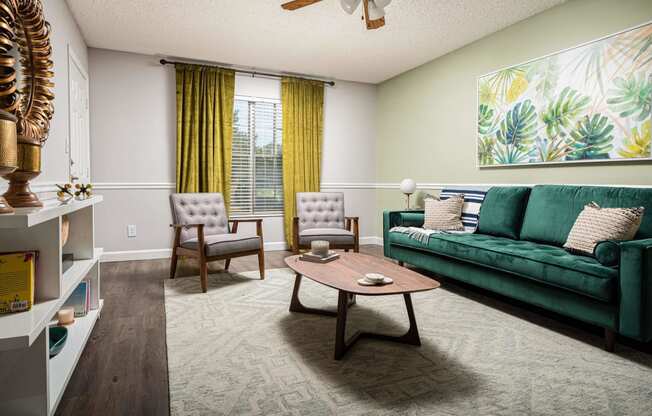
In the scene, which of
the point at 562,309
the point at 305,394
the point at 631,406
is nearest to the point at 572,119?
the point at 562,309

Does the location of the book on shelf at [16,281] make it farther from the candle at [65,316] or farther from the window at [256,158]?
the window at [256,158]

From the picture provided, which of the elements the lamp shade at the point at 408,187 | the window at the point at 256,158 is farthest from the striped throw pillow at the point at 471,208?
the window at the point at 256,158

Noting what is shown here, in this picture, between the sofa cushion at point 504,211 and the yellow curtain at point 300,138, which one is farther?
the yellow curtain at point 300,138

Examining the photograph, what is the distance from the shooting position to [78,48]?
3836mm

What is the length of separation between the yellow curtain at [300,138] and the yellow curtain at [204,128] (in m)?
0.78

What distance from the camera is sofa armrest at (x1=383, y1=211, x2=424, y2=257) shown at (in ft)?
13.3

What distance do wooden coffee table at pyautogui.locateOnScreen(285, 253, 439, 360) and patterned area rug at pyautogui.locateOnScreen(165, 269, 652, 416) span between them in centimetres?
6

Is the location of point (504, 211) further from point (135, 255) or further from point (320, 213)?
point (135, 255)

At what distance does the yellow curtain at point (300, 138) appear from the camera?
5332 mm

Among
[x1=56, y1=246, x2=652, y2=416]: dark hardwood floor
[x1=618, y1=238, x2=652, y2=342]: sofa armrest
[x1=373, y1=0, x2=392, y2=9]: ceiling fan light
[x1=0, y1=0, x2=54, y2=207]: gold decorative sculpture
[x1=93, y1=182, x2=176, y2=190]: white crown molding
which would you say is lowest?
[x1=56, y1=246, x2=652, y2=416]: dark hardwood floor

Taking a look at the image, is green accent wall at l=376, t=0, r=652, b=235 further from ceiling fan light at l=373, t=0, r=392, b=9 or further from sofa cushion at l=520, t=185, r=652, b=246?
ceiling fan light at l=373, t=0, r=392, b=9

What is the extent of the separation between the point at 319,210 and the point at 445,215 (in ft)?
5.07

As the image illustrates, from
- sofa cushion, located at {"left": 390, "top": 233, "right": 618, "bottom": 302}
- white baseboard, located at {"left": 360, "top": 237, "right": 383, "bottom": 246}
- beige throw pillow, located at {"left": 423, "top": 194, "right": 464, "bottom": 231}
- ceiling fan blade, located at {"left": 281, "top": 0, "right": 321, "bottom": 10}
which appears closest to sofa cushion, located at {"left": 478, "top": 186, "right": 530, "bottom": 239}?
sofa cushion, located at {"left": 390, "top": 233, "right": 618, "bottom": 302}

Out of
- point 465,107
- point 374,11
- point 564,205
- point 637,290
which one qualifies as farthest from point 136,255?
point 637,290
